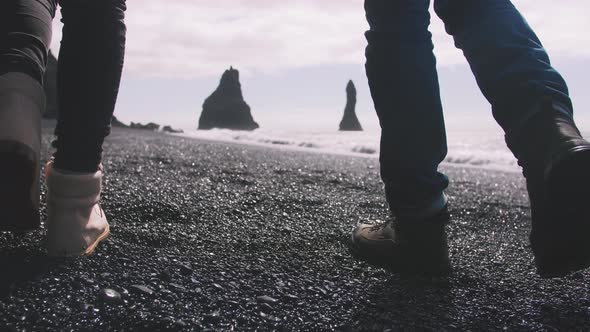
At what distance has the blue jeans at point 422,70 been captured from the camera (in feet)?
4.26

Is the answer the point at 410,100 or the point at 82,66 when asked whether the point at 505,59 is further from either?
the point at 82,66

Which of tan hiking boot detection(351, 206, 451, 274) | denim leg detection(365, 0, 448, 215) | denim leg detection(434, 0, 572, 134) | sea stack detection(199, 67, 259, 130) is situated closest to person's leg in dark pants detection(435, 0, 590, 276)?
denim leg detection(434, 0, 572, 134)

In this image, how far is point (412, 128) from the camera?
54.9 inches

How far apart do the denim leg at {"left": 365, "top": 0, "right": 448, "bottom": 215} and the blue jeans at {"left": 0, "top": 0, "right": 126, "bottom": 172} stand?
0.79 m

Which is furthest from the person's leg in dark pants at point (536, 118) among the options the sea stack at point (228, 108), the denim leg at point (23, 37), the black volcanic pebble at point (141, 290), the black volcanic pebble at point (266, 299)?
the sea stack at point (228, 108)

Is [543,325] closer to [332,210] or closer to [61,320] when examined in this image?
[61,320]

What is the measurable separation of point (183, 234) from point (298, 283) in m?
0.56

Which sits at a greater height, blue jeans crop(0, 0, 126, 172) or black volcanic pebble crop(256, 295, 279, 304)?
blue jeans crop(0, 0, 126, 172)

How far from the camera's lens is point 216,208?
2.07m

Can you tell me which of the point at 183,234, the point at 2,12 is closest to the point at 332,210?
the point at 183,234

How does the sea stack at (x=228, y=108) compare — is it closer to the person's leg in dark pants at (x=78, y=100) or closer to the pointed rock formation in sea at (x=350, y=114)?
the pointed rock formation in sea at (x=350, y=114)

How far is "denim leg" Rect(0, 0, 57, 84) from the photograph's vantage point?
1.15 metres

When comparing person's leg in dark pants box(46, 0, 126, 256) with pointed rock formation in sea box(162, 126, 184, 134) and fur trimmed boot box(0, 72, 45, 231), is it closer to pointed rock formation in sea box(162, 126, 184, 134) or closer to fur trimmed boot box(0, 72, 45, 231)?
fur trimmed boot box(0, 72, 45, 231)

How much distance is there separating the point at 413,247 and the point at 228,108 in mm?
75645
